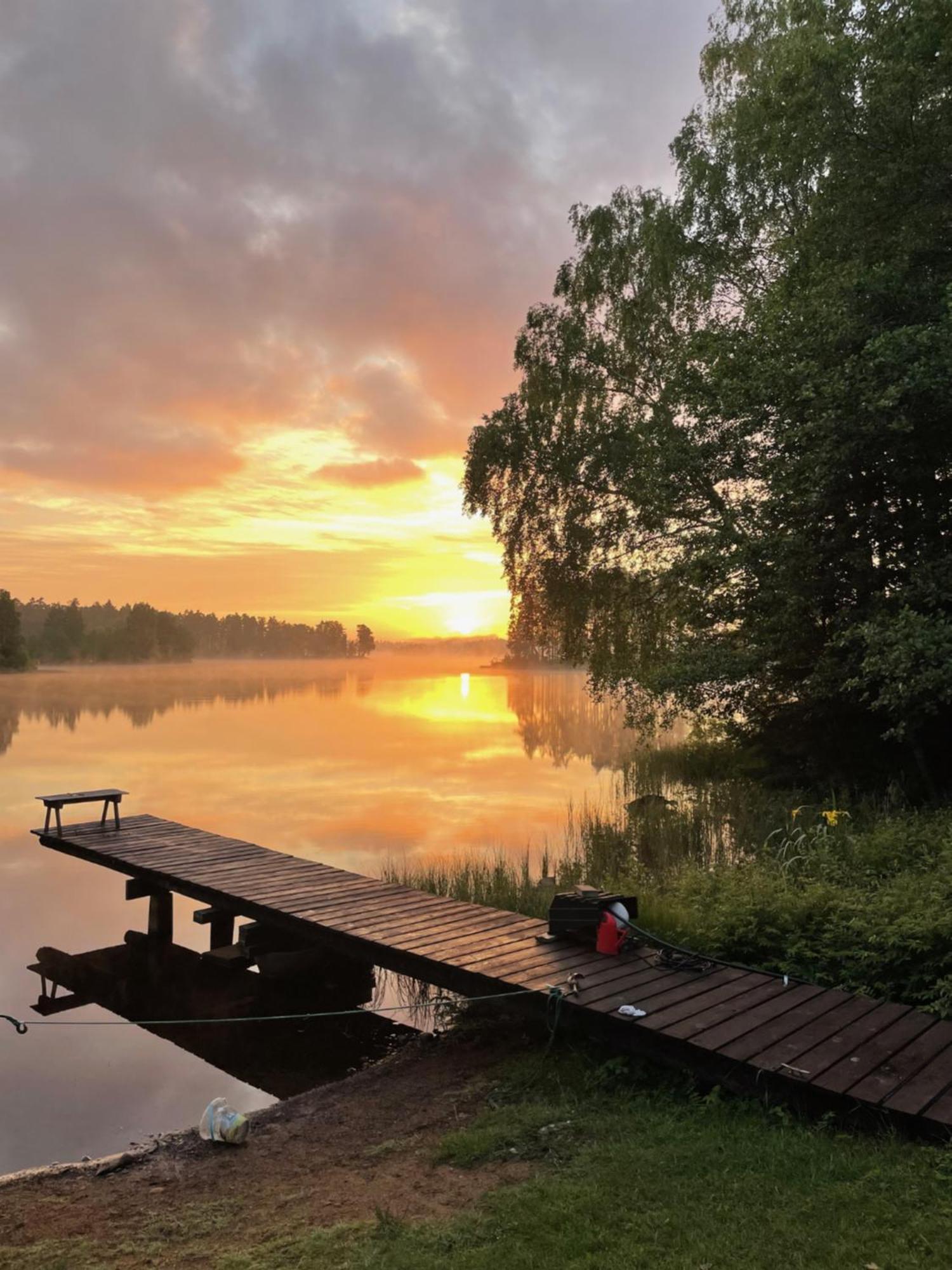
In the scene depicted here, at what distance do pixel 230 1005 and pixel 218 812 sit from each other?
36.3 feet

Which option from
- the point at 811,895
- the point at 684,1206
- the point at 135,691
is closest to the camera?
the point at 684,1206

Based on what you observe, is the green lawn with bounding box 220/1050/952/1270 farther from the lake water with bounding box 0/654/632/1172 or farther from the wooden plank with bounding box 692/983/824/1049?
the lake water with bounding box 0/654/632/1172

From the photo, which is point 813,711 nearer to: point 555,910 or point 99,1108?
point 555,910

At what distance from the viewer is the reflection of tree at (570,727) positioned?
95.4 feet

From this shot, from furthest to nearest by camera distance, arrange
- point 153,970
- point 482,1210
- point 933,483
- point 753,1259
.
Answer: point 933,483, point 153,970, point 482,1210, point 753,1259

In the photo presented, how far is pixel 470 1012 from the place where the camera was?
752 cm

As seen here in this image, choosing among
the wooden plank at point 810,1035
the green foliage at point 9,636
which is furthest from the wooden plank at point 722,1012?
the green foliage at point 9,636

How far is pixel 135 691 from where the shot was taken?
216ft

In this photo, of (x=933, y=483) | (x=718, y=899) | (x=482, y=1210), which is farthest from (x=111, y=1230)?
(x=933, y=483)

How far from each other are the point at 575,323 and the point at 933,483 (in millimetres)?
12154

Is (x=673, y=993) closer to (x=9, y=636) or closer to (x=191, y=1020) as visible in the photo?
(x=191, y=1020)

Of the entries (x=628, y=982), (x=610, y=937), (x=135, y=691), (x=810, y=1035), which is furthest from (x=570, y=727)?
(x=135, y=691)

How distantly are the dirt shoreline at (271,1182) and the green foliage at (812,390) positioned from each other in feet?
23.6

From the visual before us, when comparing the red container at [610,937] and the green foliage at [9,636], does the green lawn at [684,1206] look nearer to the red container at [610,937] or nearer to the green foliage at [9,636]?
the red container at [610,937]
